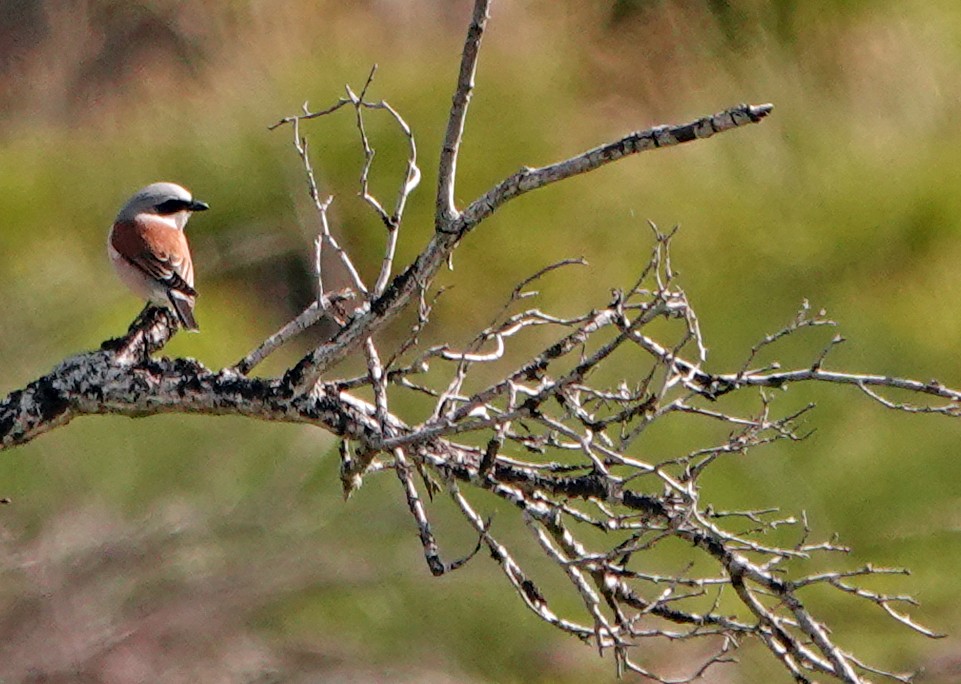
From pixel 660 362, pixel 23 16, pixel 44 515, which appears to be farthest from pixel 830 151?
pixel 23 16

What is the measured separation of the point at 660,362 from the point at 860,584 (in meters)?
3.19

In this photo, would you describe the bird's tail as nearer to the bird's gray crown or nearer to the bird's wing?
the bird's wing

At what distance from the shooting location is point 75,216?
625 cm

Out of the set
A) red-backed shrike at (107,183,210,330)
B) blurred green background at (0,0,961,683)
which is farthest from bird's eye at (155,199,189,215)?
blurred green background at (0,0,961,683)

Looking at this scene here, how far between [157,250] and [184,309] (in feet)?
1.06

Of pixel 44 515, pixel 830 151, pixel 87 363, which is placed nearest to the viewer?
pixel 87 363

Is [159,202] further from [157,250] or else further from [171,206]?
[157,250]

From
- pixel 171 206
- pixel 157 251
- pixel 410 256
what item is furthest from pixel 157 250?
pixel 410 256

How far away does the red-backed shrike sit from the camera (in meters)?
2.69

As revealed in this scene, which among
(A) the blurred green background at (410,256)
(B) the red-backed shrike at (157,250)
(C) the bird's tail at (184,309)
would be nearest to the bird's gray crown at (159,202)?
(B) the red-backed shrike at (157,250)

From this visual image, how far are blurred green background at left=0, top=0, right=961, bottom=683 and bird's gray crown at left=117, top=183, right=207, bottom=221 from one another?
3.01 ft

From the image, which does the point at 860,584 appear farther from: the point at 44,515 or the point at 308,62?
the point at 308,62

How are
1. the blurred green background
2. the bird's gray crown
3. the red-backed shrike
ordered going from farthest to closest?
the blurred green background, the bird's gray crown, the red-backed shrike

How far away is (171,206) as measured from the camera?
10.2 feet
